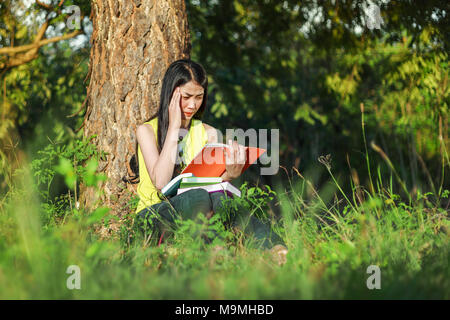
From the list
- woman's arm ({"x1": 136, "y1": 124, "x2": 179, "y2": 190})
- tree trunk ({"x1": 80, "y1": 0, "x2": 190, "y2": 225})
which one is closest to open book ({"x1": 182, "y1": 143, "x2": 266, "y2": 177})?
woman's arm ({"x1": 136, "y1": 124, "x2": 179, "y2": 190})

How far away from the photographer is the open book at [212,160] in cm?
307

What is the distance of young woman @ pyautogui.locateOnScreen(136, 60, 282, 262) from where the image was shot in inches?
120

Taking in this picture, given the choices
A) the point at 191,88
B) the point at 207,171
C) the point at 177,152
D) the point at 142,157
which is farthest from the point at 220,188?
the point at 191,88

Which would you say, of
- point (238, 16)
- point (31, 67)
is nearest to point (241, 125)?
point (238, 16)

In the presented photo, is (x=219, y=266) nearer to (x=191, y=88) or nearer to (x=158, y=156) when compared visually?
(x=158, y=156)

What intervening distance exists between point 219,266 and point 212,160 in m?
0.93

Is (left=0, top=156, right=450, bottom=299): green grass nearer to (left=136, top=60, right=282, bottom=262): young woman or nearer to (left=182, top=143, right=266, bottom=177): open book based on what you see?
(left=136, top=60, right=282, bottom=262): young woman

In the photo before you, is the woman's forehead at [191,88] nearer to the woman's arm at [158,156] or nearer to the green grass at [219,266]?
the woman's arm at [158,156]

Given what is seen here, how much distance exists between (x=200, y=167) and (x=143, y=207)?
1.83 ft

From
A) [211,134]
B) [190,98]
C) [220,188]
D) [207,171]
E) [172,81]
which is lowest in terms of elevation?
[220,188]

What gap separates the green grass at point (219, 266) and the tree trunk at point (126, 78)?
949mm

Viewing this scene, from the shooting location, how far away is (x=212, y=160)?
10.4 feet
